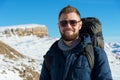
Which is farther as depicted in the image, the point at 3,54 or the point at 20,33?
the point at 20,33

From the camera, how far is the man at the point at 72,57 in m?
4.12

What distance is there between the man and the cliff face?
83.5 metres

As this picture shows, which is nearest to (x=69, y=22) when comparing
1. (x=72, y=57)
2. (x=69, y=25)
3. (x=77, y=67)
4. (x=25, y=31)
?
(x=69, y=25)

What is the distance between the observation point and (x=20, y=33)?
94875 millimetres

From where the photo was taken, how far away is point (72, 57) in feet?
13.8

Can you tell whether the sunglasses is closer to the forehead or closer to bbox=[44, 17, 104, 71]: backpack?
the forehead

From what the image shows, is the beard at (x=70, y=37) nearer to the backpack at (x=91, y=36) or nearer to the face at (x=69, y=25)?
the face at (x=69, y=25)

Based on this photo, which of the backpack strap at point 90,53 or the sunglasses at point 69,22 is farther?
the sunglasses at point 69,22

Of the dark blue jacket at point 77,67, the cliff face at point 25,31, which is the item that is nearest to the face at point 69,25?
the dark blue jacket at point 77,67

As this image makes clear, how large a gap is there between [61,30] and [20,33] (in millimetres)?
91183

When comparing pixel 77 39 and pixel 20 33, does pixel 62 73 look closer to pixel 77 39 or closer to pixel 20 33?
pixel 77 39

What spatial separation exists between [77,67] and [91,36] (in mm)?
645

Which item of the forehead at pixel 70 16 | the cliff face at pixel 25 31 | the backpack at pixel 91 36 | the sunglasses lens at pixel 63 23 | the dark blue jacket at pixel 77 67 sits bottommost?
the cliff face at pixel 25 31

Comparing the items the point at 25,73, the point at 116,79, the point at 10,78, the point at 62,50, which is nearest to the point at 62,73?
the point at 62,50
